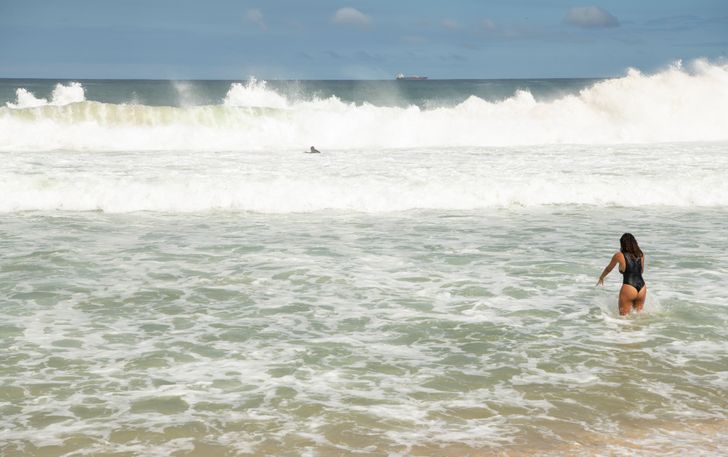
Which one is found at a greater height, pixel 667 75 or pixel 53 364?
pixel 667 75

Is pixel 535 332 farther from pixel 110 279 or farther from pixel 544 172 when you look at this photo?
pixel 544 172

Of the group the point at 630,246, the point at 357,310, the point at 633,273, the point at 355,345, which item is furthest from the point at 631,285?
the point at 355,345

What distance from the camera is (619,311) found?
10586 millimetres

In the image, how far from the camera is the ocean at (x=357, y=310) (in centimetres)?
699

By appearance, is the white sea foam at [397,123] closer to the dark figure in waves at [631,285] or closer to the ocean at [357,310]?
the ocean at [357,310]

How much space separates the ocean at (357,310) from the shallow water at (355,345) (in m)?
0.03

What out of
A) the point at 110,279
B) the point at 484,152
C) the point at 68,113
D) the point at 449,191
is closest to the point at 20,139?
the point at 68,113

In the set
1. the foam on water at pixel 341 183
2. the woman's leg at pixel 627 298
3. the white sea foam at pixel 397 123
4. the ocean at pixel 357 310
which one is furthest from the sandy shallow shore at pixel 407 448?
the white sea foam at pixel 397 123

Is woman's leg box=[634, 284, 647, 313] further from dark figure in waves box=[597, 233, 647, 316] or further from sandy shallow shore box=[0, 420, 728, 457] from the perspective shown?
sandy shallow shore box=[0, 420, 728, 457]

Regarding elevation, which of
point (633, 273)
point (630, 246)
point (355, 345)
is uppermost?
point (630, 246)

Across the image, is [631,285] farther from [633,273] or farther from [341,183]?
[341,183]

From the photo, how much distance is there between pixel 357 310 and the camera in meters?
10.8

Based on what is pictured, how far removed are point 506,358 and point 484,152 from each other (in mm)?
24353

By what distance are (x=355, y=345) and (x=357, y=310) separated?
1.53 meters
